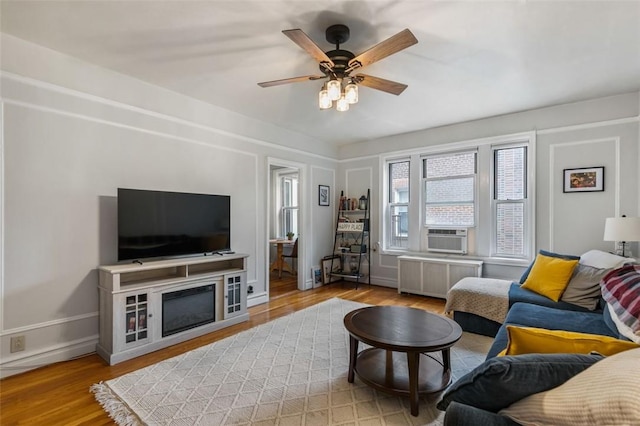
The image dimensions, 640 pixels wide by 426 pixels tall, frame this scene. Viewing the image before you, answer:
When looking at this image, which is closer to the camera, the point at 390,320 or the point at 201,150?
the point at 390,320

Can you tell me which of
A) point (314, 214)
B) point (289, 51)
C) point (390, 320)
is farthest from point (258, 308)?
point (289, 51)

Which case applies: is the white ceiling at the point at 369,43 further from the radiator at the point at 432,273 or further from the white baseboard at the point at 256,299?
the white baseboard at the point at 256,299

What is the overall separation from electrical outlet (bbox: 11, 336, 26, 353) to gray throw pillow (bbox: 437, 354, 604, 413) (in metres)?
3.33

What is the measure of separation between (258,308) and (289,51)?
3.21 meters

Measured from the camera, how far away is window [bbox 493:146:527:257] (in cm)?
429

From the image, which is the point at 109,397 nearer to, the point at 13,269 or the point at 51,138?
the point at 13,269

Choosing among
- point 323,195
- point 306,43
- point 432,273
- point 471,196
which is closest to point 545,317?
point 432,273

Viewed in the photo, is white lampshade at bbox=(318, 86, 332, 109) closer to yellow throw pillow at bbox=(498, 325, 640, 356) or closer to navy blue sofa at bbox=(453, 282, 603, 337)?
yellow throw pillow at bbox=(498, 325, 640, 356)

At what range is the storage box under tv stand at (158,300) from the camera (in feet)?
8.93

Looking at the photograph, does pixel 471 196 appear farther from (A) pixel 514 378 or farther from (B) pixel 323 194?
(A) pixel 514 378

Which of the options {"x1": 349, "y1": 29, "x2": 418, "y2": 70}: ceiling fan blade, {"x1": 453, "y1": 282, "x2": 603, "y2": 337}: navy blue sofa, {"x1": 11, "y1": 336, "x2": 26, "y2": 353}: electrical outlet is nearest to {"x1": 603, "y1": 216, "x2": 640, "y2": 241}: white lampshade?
{"x1": 453, "y1": 282, "x2": 603, "y2": 337}: navy blue sofa

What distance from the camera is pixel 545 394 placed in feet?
3.11

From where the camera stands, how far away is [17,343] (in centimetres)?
252

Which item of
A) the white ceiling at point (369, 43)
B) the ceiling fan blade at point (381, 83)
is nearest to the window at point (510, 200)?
the white ceiling at point (369, 43)
